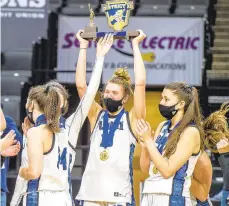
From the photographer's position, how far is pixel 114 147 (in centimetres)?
501

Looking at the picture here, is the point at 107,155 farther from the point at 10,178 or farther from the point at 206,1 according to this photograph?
the point at 206,1

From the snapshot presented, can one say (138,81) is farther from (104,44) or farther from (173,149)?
(173,149)

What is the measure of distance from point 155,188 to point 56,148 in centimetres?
67

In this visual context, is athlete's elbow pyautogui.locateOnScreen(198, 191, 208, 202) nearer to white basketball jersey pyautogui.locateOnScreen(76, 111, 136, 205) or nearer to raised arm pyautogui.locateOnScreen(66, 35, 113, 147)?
white basketball jersey pyautogui.locateOnScreen(76, 111, 136, 205)

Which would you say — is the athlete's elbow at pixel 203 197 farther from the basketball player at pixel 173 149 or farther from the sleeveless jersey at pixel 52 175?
the sleeveless jersey at pixel 52 175

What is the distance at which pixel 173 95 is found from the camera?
4.84 m

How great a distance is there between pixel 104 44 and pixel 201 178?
113cm

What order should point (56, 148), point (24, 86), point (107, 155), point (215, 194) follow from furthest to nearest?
point (24, 86)
point (215, 194)
point (107, 155)
point (56, 148)

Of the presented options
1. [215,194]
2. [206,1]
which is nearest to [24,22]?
[206,1]

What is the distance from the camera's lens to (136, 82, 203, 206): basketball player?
454 centimetres

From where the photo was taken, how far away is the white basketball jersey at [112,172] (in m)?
4.95

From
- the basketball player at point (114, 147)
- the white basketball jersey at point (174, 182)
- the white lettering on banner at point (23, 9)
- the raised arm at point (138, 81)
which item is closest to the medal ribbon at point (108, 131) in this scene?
the basketball player at point (114, 147)

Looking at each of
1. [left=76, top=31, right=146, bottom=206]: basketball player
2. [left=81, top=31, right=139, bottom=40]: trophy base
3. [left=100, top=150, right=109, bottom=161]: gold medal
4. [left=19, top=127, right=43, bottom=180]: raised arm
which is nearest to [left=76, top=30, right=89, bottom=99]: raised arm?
[left=81, top=31, right=139, bottom=40]: trophy base

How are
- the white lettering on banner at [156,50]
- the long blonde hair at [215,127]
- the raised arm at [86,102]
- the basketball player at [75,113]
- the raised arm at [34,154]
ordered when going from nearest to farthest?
1. the raised arm at [34,154]
2. the basketball player at [75,113]
3. the raised arm at [86,102]
4. the long blonde hair at [215,127]
5. the white lettering on banner at [156,50]
